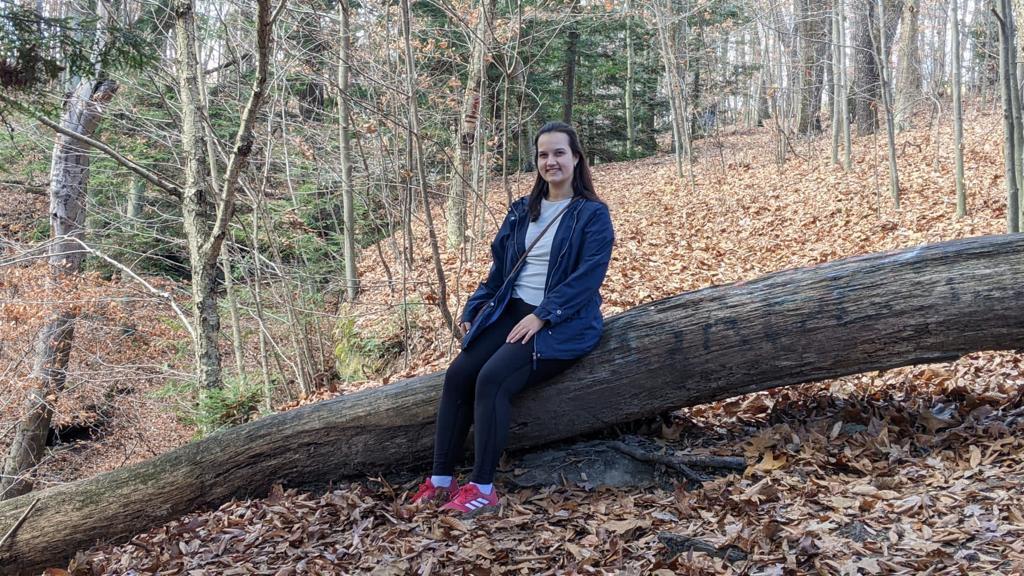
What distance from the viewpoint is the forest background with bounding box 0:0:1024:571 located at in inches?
174

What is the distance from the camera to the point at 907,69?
16.9m

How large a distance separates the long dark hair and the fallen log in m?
0.77

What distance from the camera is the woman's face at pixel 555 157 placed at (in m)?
3.84

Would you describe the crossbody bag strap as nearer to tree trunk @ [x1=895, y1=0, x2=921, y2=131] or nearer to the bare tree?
the bare tree

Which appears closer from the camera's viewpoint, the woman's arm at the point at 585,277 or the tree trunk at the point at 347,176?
the woman's arm at the point at 585,277

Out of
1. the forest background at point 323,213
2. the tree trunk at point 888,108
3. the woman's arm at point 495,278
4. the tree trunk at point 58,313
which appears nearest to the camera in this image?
the woman's arm at point 495,278

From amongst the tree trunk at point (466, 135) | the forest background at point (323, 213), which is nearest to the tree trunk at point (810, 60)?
the forest background at point (323, 213)

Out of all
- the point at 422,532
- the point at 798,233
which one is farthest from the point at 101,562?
the point at 798,233

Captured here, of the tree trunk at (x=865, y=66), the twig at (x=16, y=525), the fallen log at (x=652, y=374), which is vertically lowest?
the twig at (x=16, y=525)

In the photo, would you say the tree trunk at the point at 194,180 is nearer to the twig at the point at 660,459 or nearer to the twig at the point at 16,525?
the twig at the point at 16,525

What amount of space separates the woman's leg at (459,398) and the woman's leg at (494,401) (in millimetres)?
101

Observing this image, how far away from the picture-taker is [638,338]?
4031 millimetres

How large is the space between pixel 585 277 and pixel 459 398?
0.91 meters

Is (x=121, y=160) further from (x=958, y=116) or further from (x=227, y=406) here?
(x=958, y=116)
